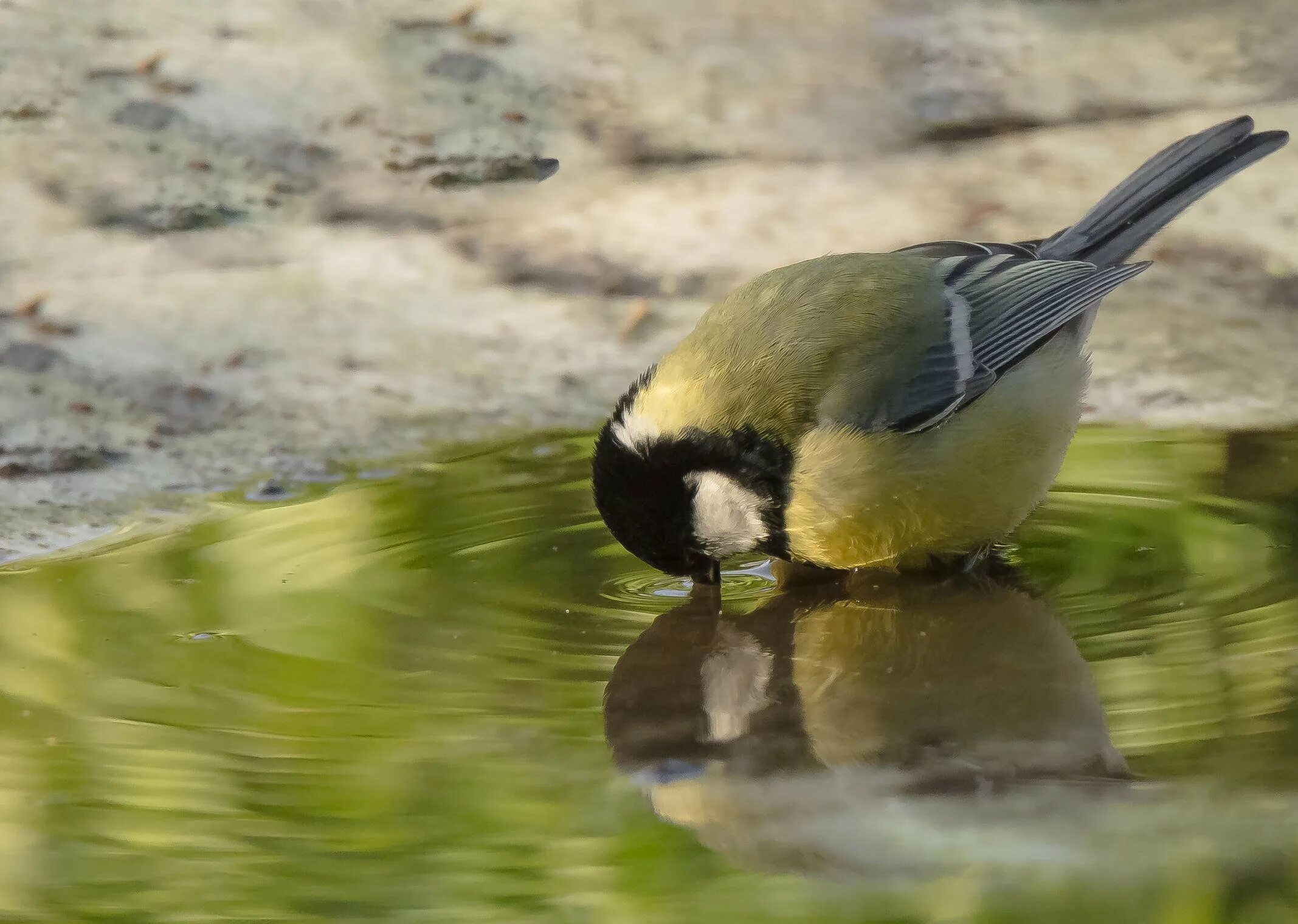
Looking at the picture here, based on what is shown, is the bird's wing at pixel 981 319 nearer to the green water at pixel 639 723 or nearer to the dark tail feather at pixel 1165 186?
the dark tail feather at pixel 1165 186

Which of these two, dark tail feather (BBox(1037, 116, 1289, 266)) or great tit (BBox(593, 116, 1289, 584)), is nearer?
great tit (BBox(593, 116, 1289, 584))

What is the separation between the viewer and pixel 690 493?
355 cm

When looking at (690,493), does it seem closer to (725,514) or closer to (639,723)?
(725,514)

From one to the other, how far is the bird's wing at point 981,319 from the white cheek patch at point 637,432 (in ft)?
1.51

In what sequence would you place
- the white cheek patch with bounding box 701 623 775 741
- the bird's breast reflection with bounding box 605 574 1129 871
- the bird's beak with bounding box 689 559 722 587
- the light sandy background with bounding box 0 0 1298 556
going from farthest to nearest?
the light sandy background with bounding box 0 0 1298 556 → the bird's beak with bounding box 689 559 722 587 → the white cheek patch with bounding box 701 623 775 741 → the bird's breast reflection with bounding box 605 574 1129 871

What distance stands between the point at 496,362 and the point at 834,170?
5.68 feet

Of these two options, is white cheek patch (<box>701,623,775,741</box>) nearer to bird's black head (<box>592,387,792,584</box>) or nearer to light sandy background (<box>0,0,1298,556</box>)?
bird's black head (<box>592,387,792,584</box>)

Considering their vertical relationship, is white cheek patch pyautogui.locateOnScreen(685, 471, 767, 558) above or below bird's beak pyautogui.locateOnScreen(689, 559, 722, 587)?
above

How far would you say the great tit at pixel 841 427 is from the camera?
3.55 m

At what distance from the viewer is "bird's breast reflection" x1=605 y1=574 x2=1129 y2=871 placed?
261 centimetres

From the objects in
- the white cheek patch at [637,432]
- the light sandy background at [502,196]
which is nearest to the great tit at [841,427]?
the white cheek patch at [637,432]

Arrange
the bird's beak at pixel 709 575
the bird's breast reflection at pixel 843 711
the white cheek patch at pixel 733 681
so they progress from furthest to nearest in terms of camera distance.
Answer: the bird's beak at pixel 709 575
the white cheek patch at pixel 733 681
the bird's breast reflection at pixel 843 711

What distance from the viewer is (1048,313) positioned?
4062 mm

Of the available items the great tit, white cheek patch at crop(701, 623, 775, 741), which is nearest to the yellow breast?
the great tit
